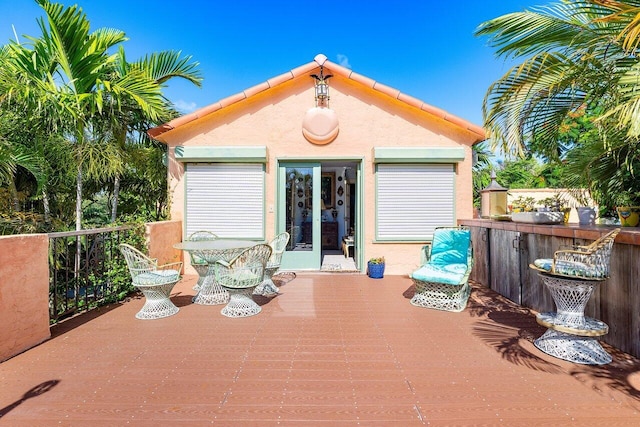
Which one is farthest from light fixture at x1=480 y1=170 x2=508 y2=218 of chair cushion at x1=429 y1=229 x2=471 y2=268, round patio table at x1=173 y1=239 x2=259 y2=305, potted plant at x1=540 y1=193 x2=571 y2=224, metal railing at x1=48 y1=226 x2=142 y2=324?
metal railing at x1=48 y1=226 x2=142 y2=324

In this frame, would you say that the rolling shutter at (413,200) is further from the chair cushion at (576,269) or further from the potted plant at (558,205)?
the chair cushion at (576,269)

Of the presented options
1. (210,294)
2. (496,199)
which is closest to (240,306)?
(210,294)

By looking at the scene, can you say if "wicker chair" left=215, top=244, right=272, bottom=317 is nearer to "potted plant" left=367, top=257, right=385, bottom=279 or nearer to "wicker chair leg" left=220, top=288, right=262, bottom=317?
"wicker chair leg" left=220, top=288, right=262, bottom=317

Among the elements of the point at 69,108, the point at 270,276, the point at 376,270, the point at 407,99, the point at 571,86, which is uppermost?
the point at 407,99

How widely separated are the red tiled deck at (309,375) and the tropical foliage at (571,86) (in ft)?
7.03

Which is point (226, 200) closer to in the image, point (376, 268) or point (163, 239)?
point (163, 239)

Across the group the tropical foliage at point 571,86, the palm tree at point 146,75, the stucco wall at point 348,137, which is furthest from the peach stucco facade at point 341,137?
the tropical foliage at point 571,86

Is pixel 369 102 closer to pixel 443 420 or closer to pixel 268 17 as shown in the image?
pixel 268 17

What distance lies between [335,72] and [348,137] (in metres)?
1.52

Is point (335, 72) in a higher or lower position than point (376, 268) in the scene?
higher

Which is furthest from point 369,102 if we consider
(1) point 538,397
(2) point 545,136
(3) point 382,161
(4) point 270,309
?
(1) point 538,397

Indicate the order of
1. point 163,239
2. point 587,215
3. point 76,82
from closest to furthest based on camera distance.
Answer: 1. point 587,215
2. point 76,82
3. point 163,239

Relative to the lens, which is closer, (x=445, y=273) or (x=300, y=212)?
(x=445, y=273)

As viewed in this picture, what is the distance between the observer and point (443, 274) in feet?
14.8
